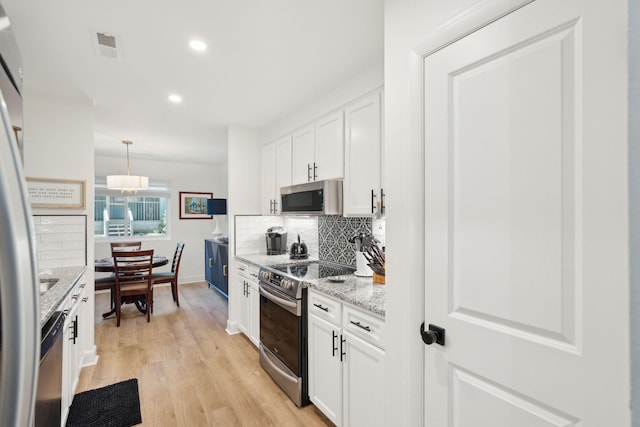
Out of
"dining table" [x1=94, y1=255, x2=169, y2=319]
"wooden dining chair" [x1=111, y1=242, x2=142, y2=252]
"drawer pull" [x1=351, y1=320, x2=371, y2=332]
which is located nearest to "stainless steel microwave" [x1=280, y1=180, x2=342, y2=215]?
"drawer pull" [x1=351, y1=320, x2=371, y2=332]

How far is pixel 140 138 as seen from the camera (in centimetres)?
429

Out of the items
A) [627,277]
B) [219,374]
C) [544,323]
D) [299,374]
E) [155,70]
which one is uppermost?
[155,70]

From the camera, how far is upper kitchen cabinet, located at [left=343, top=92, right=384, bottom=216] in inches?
83.4

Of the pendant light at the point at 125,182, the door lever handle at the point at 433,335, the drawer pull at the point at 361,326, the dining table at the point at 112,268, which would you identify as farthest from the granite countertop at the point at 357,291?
the pendant light at the point at 125,182

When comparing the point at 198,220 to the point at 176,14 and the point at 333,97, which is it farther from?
the point at 176,14

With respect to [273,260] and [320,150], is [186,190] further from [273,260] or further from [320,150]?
[320,150]

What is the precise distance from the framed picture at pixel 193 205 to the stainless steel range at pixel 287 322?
4.03m

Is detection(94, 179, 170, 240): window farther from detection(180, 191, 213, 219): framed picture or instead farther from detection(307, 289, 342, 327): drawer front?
detection(307, 289, 342, 327): drawer front

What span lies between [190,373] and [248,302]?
80 cm

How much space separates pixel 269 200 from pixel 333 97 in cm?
143

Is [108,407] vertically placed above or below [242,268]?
below

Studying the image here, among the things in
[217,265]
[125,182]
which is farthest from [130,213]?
[217,265]

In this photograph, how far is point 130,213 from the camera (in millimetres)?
5977

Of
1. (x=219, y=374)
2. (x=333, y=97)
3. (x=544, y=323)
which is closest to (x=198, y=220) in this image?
(x=219, y=374)
